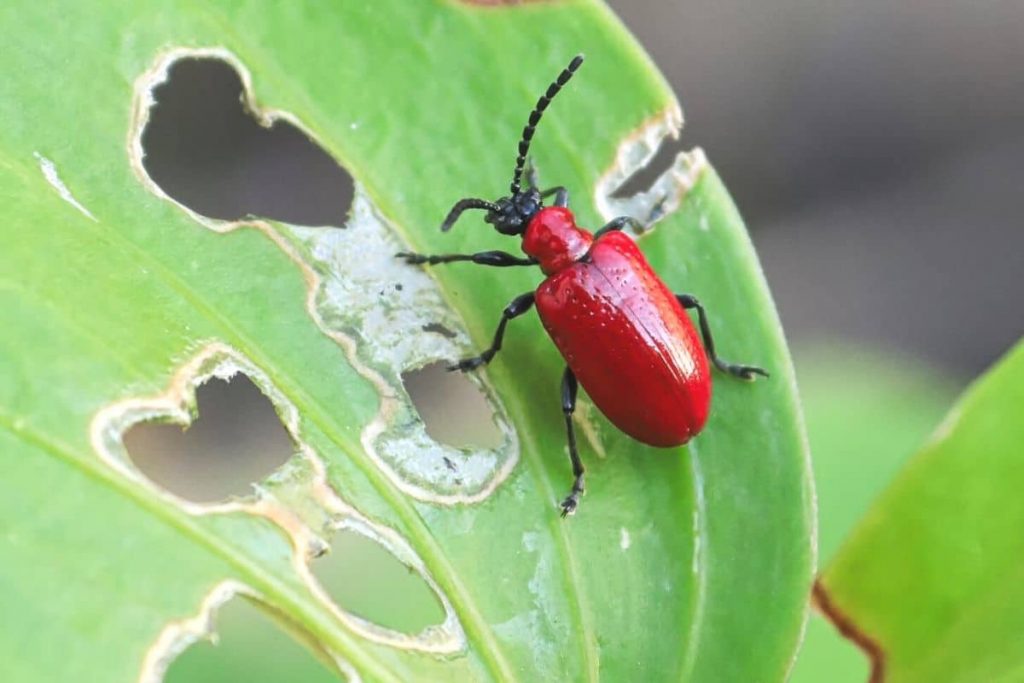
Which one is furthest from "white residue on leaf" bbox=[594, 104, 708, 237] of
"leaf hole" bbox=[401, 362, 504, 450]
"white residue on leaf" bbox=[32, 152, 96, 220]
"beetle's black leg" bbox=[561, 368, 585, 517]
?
"leaf hole" bbox=[401, 362, 504, 450]

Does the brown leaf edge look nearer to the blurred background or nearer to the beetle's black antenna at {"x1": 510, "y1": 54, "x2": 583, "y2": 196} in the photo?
the beetle's black antenna at {"x1": 510, "y1": 54, "x2": 583, "y2": 196}

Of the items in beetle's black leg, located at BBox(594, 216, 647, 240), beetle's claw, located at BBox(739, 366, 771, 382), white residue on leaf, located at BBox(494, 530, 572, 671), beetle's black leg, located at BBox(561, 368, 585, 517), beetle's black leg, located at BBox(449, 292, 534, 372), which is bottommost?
beetle's claw, located at BBox(739, 366, 771, 382)

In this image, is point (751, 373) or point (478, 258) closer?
point (751, 373)

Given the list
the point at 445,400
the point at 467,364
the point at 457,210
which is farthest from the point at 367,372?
the point at 445,400

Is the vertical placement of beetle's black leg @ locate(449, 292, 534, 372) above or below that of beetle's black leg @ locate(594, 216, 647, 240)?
above

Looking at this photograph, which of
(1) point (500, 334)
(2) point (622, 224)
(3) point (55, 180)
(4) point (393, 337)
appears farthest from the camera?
(2) point (622, 224)

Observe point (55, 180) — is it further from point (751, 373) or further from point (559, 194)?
point (751, 373)

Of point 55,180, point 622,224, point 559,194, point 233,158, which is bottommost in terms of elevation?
point 622,224
